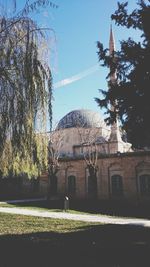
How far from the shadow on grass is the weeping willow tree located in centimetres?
271

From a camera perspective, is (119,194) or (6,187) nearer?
(119,194)

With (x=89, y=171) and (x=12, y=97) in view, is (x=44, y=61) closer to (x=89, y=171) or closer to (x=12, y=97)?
(x=12, y=97)

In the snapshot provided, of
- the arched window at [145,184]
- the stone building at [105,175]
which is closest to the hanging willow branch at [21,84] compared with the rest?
the stone building at [105,175]

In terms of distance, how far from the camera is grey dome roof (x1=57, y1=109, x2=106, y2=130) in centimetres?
3697

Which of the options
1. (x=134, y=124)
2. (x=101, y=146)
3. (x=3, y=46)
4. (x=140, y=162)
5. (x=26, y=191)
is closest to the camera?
(x=3, y=46)

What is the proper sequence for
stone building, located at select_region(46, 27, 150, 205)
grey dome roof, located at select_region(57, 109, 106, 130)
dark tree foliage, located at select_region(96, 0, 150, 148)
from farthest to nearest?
1. grey dome roof, located at select_region(57, 109, 106, 130)
2. stone building, located at select_region(46, 27, 150, 205)
3. dark tree foliage, located at select_region(96, 0, 150, 148)

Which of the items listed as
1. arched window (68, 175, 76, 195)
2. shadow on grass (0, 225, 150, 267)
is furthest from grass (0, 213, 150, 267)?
arched window (68, 175, 76, 195)

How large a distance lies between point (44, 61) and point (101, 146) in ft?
83.4

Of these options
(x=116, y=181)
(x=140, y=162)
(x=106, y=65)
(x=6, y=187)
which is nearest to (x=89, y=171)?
(x=116, y=181)

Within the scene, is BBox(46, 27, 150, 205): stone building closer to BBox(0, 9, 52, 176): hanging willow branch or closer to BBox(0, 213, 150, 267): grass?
BBox(0, 213, 150, 267): grass

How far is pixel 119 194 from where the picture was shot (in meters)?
25.0

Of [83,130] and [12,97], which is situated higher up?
[83,130]

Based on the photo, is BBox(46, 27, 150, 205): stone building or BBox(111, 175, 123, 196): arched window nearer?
BBox(46, 27, 150, 205): stone building

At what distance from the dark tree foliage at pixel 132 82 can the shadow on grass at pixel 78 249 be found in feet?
12.7
